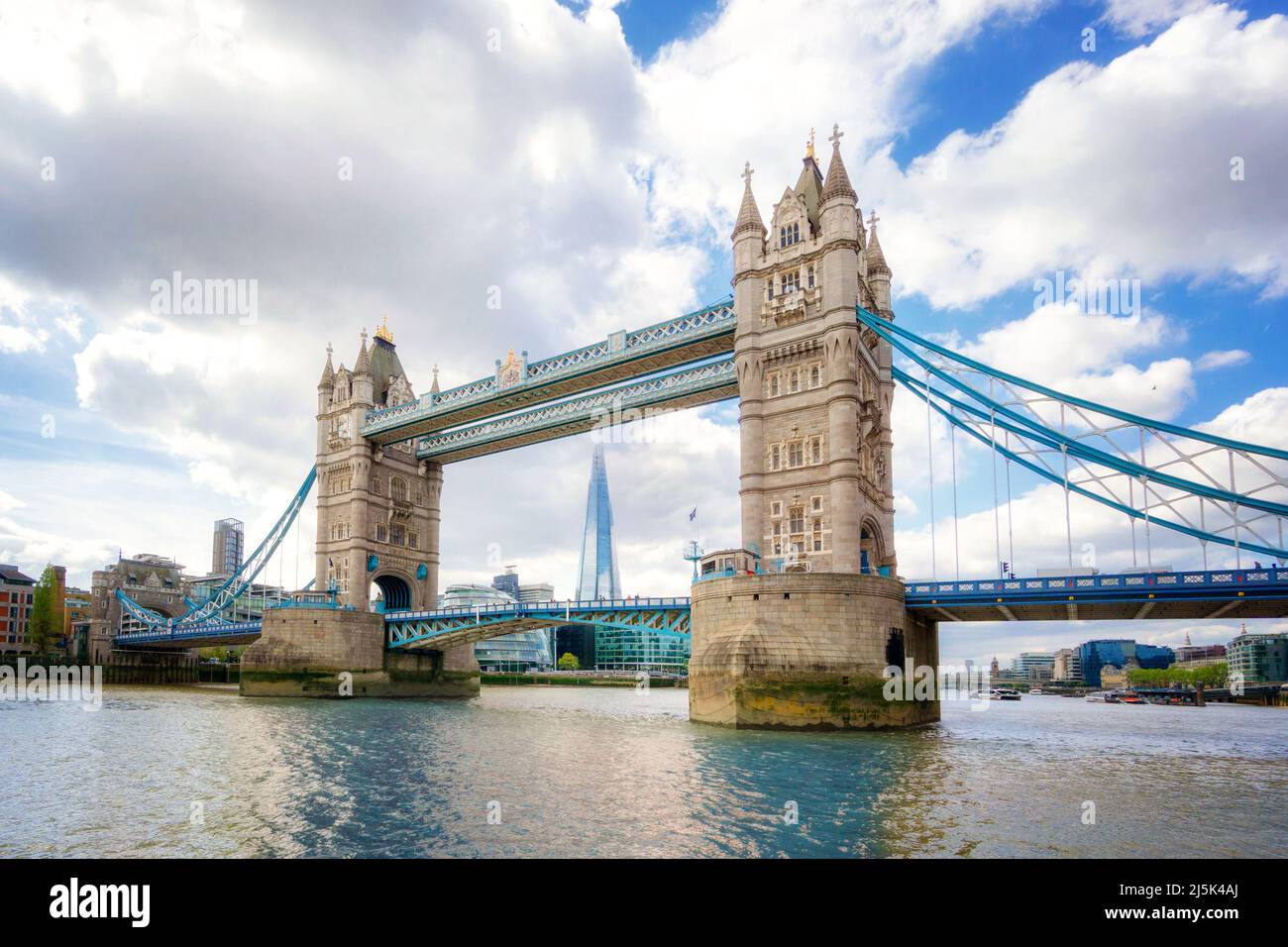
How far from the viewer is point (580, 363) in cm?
5234

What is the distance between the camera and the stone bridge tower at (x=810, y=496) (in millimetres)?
34031

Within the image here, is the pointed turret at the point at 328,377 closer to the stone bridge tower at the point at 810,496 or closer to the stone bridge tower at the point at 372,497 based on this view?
the stone bridge tower at the point at 372,497

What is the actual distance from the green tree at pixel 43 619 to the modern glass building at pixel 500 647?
5749 cm

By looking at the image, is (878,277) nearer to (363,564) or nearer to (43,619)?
(363,564)

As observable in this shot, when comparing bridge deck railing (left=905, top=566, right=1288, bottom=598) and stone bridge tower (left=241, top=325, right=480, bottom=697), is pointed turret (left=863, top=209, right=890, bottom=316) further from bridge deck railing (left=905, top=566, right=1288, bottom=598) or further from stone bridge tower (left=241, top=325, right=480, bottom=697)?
stone bridge tower (left=241, top=325, right=480, bottom=697)

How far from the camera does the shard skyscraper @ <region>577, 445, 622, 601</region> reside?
16250 centimetres

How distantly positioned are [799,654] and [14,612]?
97759 mm

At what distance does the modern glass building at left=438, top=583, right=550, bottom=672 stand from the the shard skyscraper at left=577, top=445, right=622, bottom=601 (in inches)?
571

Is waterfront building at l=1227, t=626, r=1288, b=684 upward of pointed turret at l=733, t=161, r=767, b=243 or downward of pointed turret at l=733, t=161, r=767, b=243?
downward

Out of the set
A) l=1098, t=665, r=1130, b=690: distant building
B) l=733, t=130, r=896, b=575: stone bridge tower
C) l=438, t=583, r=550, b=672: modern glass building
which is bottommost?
l=1098, t=665, r=1130, b=690: distant building

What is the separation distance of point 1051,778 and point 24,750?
29.9 metres

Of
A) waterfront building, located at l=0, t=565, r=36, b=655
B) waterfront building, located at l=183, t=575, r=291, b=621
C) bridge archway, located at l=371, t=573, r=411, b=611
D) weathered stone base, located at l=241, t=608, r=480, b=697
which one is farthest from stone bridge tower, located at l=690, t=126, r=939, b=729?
waterfront building, located at l=0, t=565, r=36, b=655
